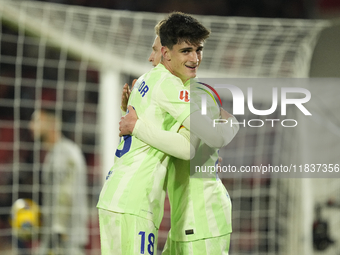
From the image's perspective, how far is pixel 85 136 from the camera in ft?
19.2

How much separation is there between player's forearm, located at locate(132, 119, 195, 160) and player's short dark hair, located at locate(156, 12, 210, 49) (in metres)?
0.37

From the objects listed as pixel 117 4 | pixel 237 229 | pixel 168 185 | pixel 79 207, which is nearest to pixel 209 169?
pixel 168 185

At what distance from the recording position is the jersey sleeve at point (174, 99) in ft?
5.73

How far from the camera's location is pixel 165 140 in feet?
5.71

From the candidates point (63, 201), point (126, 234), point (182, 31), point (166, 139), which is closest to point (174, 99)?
point (166, 139)

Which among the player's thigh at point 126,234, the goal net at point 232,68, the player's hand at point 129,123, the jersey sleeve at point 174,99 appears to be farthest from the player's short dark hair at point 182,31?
the goal net at point 232,68

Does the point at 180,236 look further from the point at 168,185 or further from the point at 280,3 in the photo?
the point at 280,3

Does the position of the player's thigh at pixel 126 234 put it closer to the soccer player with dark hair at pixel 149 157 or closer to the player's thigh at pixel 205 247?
the soccer player with dark hair at pixel 149 157

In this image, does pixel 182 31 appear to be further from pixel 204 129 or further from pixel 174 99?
pixel 204 129

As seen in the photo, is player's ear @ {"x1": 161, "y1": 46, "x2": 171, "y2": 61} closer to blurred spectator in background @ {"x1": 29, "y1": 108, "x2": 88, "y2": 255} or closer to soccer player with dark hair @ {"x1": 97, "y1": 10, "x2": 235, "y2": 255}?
soccer player with dark hair @ {"x1": 97, "y1": 10, "x2": 235, "y2": 255}

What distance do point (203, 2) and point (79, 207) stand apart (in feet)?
13.9

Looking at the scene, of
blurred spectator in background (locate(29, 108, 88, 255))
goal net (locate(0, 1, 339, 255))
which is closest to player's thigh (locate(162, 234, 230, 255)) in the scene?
goal net (locate(0, 1, 339, 255))

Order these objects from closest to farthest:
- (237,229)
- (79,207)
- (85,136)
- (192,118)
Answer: (192,118) < (79,207) < (237,229) < (85,136)

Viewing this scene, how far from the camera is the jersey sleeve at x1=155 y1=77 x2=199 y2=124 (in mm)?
1746
